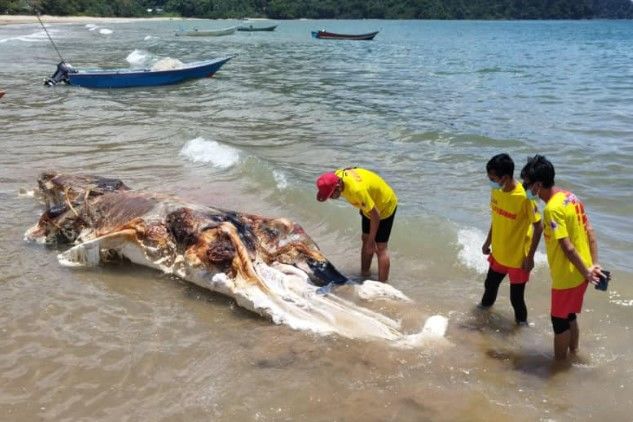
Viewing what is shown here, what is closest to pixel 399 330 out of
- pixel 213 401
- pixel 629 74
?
pixel 213 401

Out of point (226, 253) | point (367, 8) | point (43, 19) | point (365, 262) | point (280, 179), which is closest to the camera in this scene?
point (226, 253)

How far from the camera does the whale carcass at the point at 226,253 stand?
16.3 ft

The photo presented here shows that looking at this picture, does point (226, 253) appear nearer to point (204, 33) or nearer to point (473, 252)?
point (473, 252)

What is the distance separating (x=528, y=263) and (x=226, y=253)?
2555 mm

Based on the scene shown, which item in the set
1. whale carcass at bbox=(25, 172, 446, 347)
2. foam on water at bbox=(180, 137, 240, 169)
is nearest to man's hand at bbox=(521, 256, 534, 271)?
whale carcass at bbox=(25, 172, 446, 347)

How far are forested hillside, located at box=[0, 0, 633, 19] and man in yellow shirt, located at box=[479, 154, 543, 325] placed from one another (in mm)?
109501

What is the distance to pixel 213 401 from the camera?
393 cm

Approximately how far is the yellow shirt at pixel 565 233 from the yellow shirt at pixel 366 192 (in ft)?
5.53

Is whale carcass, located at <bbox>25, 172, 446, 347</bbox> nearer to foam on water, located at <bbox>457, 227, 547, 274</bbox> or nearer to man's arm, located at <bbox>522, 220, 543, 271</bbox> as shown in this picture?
man's arm, located at <bbox>522, 220, 543, 271</bbox>

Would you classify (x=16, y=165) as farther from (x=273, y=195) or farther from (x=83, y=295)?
(x=83, y=295)

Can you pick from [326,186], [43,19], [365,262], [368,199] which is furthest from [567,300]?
[43,19]

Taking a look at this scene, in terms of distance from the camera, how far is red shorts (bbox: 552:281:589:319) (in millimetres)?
4230

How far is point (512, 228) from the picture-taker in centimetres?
477

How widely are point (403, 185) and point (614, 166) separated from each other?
150 inches
